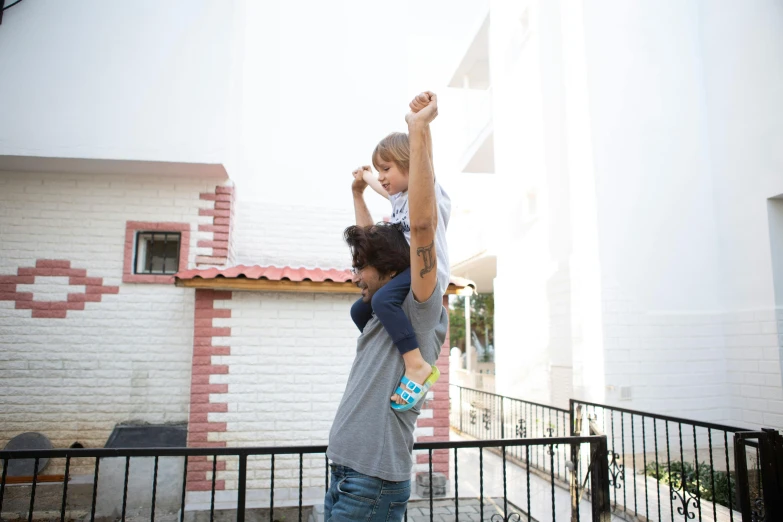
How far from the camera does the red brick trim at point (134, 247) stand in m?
6.59

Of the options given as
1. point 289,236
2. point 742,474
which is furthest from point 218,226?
point 742,474

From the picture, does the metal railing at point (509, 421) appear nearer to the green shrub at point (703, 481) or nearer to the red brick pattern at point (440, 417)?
the green shrub at point (703, 481)

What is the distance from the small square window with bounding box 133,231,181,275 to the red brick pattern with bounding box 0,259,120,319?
500 millimetres

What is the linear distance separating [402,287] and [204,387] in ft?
16.3

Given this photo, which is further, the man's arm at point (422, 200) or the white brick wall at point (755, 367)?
the white brick wall at point (755, 367)

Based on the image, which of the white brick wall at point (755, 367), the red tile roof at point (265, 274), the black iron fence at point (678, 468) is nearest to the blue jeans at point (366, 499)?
the black iron fence at point (678, 468)

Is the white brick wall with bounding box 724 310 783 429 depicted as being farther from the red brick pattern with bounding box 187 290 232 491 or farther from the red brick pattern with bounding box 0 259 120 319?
→ the red brick pattern with bounding box 0 259 120 319

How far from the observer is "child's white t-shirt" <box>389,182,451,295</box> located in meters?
1.66

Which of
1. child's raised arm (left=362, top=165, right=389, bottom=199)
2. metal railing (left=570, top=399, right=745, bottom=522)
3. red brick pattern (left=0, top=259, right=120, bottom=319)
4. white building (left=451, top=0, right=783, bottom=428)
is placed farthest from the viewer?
white building (left=451, top=0, right=783, bottom=428)

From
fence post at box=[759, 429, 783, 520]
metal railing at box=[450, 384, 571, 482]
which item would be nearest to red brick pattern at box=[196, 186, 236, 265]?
metal railing at box=[450, 384, 571, 482]

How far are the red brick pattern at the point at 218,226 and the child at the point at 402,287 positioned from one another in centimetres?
545

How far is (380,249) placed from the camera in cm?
167

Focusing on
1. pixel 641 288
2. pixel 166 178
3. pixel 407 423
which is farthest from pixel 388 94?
pixel 407 423

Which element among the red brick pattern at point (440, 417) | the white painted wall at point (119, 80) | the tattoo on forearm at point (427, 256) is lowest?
the red brick pattern at point (440, 417)
